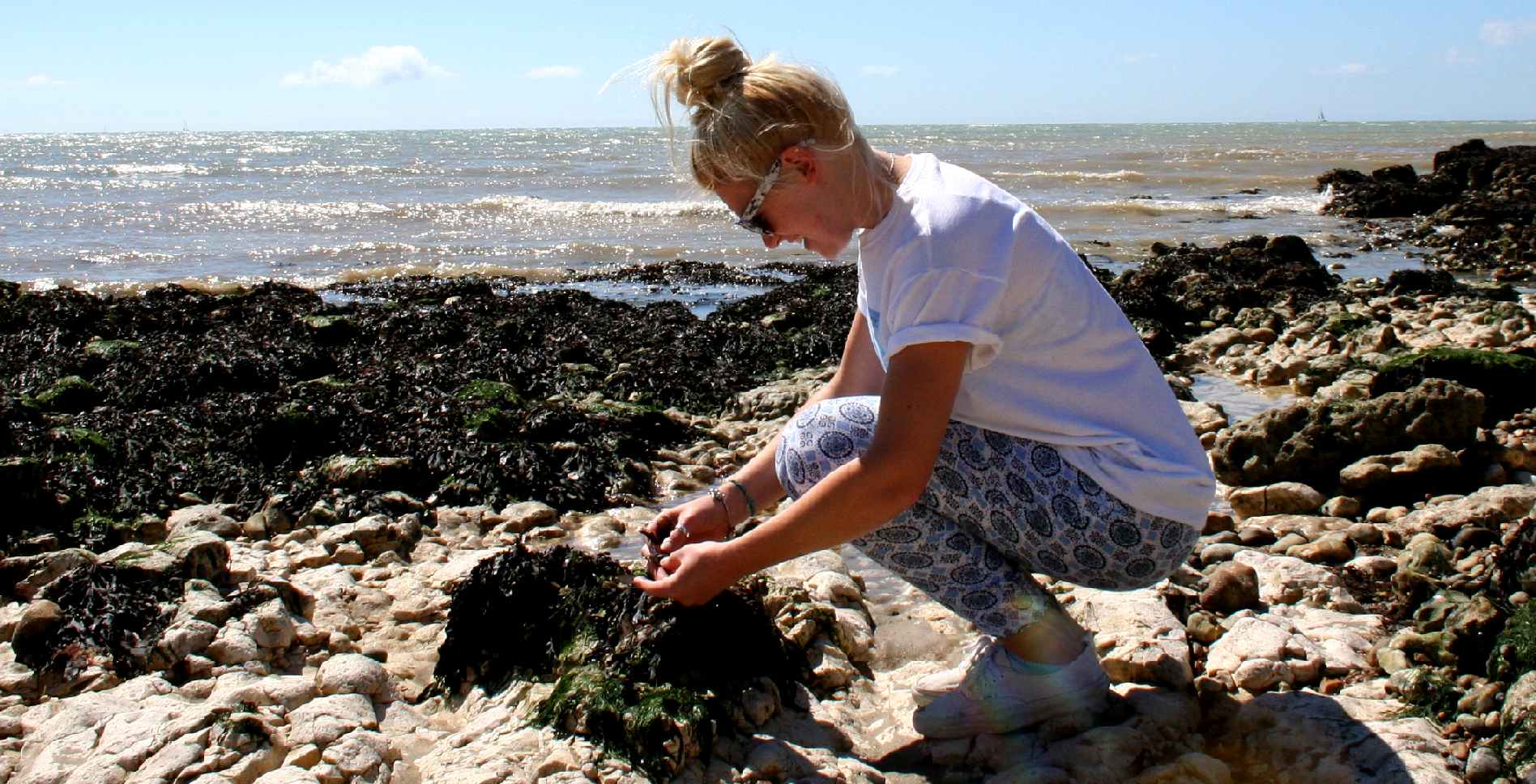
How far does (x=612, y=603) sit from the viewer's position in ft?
9.38

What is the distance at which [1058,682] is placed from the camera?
8.11ft

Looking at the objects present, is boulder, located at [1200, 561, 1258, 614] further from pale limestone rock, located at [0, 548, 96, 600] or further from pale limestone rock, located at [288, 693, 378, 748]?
pale limestone rock, located at [0, 548, 96, 600]

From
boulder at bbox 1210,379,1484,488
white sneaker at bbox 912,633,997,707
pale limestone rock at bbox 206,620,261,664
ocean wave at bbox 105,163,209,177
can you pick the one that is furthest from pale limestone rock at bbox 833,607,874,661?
ocean wave at bbox 105,163,209,177

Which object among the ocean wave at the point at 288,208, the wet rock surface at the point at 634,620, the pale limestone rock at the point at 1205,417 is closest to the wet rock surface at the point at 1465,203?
the pale limestone rock at the point at 1205,417

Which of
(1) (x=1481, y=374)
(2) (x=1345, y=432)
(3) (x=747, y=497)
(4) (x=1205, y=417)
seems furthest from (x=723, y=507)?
(1) (x=1481, y=374)

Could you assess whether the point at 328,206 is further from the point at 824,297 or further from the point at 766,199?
the point at 766,199

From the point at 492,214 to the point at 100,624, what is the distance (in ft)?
59.0

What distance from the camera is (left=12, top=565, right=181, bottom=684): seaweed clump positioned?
2.94 m

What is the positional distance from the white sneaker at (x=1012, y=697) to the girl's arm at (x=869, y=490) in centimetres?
52

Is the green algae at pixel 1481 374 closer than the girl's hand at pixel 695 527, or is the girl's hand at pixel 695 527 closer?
the girl's hand at pixel 695 527

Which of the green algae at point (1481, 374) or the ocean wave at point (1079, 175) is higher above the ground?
the ocean wave at point (1079, 175)

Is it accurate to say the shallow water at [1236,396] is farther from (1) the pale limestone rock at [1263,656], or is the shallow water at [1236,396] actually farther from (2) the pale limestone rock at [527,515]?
(2) the pale limestone rock at [527,515]

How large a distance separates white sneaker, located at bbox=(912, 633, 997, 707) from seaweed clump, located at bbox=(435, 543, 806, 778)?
1.08 feet

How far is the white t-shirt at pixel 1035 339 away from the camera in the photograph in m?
2.05
